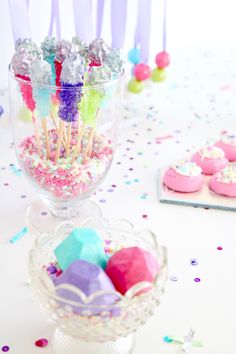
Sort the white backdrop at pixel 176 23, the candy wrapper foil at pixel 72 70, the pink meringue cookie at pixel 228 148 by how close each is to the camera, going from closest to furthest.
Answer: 1. the candy wrapper foil at pixel 72 70
2. the pink meringue cookie at pixel 228 148
3. the white backdrop at pixel 176 23

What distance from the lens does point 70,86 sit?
0.90m

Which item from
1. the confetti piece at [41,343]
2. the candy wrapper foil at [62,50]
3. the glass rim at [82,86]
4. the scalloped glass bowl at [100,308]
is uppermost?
the candy wrapper foil at [62,50]

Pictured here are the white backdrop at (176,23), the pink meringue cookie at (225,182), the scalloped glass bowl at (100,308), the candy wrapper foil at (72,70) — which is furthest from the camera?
the white backdrop at (176,23)

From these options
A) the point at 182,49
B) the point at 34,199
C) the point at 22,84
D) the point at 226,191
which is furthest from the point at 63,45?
the point at 182,49

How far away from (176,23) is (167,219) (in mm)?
926

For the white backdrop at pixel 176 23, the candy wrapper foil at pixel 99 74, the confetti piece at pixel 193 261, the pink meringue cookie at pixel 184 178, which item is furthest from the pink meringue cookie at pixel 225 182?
the white backdrop at pixel 176 23

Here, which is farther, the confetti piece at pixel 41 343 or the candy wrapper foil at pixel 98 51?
the candy wrapper foil at pixel 98 51

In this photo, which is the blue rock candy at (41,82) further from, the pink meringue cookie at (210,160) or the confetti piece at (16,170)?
the pink meringue cookie at (210,160)

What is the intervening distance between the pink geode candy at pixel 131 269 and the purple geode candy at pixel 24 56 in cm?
38

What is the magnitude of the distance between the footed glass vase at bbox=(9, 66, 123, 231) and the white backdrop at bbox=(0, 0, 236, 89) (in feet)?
1.32

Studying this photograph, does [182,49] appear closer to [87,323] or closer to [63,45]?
[63,45]

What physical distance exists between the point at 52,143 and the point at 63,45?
6.9 inches

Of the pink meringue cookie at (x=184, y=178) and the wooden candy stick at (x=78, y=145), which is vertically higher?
the wooden candy stick at (x=78, y=145)

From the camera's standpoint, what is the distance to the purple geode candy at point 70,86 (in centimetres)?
88
